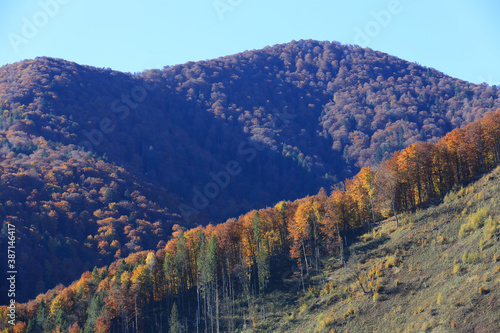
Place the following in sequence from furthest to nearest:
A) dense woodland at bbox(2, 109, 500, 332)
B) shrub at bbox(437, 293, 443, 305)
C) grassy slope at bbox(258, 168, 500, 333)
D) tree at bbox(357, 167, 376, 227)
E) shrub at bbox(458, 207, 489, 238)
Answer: tree at bbox(357, 167, 376, 227) < dense woodland at bbox(2, 109, 500, 332) < shrub at bbox(458, 207, 489, 238) < shrub at bbox(437, 293, 443, 305) < grassy slope at bbox(258, 168, 500, 333)

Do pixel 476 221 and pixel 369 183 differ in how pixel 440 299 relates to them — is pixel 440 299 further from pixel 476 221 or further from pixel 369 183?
pixel 369 183

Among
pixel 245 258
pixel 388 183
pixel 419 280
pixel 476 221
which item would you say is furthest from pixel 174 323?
pixel 476 221

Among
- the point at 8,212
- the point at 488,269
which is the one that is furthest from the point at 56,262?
the point at 488,269

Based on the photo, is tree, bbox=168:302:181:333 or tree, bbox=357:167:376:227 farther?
tree, bbox=357:167:376:227

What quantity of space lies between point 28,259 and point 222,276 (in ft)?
283

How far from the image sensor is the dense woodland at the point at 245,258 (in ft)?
266

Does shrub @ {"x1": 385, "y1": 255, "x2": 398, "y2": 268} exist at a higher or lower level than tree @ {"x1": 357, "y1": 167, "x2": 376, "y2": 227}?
lower

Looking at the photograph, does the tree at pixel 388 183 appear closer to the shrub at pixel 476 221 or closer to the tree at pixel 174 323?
the shrub at pixel 476 221

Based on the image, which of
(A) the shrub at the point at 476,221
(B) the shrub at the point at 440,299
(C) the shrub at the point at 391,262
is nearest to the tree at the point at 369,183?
(C) the shrub at the point at 391,262

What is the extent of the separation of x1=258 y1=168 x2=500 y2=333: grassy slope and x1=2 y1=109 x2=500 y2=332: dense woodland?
18.5ft

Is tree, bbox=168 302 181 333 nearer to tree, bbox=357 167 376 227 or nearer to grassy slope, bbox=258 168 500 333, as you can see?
grassy slope, bbox=258 168 500 333

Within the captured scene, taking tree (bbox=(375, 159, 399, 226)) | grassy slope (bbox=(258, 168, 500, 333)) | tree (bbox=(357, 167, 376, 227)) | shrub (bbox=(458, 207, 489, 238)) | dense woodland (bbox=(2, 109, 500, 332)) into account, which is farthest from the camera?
tree (bbox=(357, 167, 376, 227))

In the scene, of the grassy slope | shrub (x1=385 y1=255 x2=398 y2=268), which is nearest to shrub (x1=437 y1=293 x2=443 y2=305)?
the grassy slope

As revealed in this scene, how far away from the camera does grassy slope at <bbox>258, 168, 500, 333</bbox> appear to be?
49.6m
